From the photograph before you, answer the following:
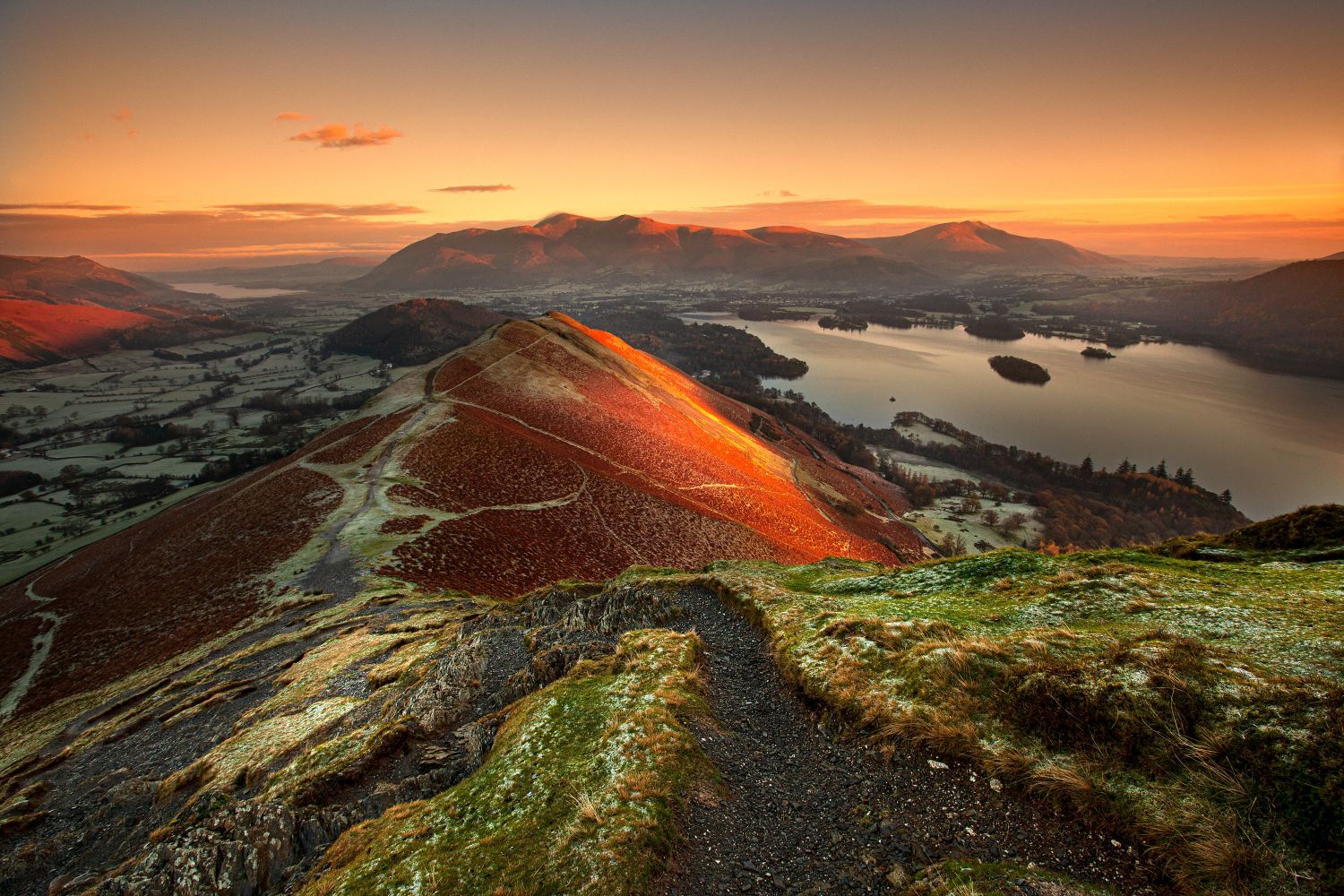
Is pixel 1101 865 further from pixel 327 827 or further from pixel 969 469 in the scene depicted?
pixel 969 469

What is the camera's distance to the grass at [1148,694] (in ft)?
20.3

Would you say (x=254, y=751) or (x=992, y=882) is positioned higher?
(x=992, y=882)

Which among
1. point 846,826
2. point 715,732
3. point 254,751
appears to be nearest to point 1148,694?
point 846,826

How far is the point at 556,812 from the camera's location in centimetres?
900

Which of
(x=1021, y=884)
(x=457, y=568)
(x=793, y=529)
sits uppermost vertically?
(x=1021, y=884)

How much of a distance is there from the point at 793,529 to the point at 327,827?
164ft

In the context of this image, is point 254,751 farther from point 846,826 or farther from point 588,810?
point 846,826

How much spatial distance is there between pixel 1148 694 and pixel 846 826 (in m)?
5.09

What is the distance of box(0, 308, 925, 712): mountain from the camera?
3059 centimetres

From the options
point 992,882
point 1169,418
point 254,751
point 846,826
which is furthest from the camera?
point 1169,418

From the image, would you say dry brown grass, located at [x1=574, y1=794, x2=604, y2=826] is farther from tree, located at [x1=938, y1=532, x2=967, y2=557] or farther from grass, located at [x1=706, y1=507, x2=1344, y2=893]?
tree, located at [x1=938, y1=532, x2=967, y2=557]

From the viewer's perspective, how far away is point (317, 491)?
41.6 m

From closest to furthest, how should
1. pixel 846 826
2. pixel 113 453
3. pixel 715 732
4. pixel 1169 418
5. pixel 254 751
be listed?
pixel 846 826 < pixel 715 732 < pixel 254 751 < pixel 113 453 < pixel 1169 418

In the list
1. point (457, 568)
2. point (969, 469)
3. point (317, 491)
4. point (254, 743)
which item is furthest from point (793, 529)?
point (969, 469)
